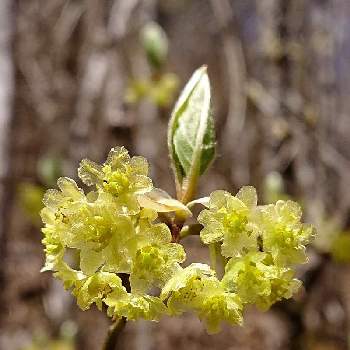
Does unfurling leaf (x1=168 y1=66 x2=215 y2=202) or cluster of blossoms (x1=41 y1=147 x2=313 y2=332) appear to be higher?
unfurling leaf (x1=168 y1=66 x2=215 y2=202)

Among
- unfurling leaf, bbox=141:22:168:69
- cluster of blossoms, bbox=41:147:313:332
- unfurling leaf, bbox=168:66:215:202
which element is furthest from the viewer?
unfurling leaf, bbox=141:22:168:69

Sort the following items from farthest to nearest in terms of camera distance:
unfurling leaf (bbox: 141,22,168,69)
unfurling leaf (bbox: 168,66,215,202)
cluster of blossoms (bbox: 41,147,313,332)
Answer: unfurling leaf (bbox: 141,22,168,69) → unfurling leaf (bbox: 168,66,215,202) → cluster of blossoms (bbox: 41,147,313,332)

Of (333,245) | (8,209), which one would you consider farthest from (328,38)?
(8,209)

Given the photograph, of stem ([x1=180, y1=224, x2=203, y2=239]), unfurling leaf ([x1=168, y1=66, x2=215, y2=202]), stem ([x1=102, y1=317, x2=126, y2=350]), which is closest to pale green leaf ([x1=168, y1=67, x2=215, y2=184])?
unfurling leaf ([x1=168, y1=66, x2=215, y2=202])

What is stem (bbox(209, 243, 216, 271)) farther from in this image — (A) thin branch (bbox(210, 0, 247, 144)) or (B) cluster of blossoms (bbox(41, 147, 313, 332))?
(A) thin branch (bbox(210, 0, 247, 144))

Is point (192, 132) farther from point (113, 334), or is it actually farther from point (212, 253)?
point (113, 334)

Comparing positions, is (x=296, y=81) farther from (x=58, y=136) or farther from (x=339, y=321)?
(x=58, y=136)
